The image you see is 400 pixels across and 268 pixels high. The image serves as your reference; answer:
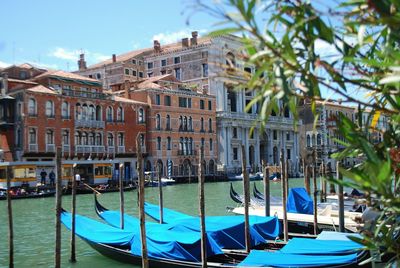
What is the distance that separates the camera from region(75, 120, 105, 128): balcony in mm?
23984

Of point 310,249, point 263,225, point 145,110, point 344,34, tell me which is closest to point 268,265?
point 310,249

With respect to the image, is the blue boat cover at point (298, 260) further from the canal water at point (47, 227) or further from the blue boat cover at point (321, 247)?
the canal water at point (47, 227)

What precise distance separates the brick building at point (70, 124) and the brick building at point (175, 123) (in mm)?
1031

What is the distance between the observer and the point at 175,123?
2892 centimetres

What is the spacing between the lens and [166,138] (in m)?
28.3

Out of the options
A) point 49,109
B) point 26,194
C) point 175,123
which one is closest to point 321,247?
point 26,194

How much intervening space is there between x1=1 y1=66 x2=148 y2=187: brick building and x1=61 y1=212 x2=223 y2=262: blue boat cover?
1471 centimetres

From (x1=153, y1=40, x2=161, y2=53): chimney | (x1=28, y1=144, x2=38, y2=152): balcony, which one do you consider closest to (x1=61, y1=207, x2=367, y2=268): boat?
(x1=28, y1=144, x2=38, y2=152): balcony

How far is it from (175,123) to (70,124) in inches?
276

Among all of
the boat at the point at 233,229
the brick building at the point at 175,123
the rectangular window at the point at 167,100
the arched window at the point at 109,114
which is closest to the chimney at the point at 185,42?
the brick building at the point at 175,123

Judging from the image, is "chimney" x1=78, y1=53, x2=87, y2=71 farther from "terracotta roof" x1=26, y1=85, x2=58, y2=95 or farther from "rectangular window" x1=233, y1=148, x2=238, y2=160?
"terracotta roof" x1=26, y1=85, x2=58, y2=95

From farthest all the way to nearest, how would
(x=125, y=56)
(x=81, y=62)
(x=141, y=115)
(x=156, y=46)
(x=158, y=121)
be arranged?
(x=125, y=56)
(x=81, y=62)
(x=156, y=46)
(x=158, y=121)
(x=141, y=115)

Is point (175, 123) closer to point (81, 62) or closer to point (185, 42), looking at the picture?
point (185, 42)

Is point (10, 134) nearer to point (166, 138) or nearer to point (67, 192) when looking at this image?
point (67, 192)
